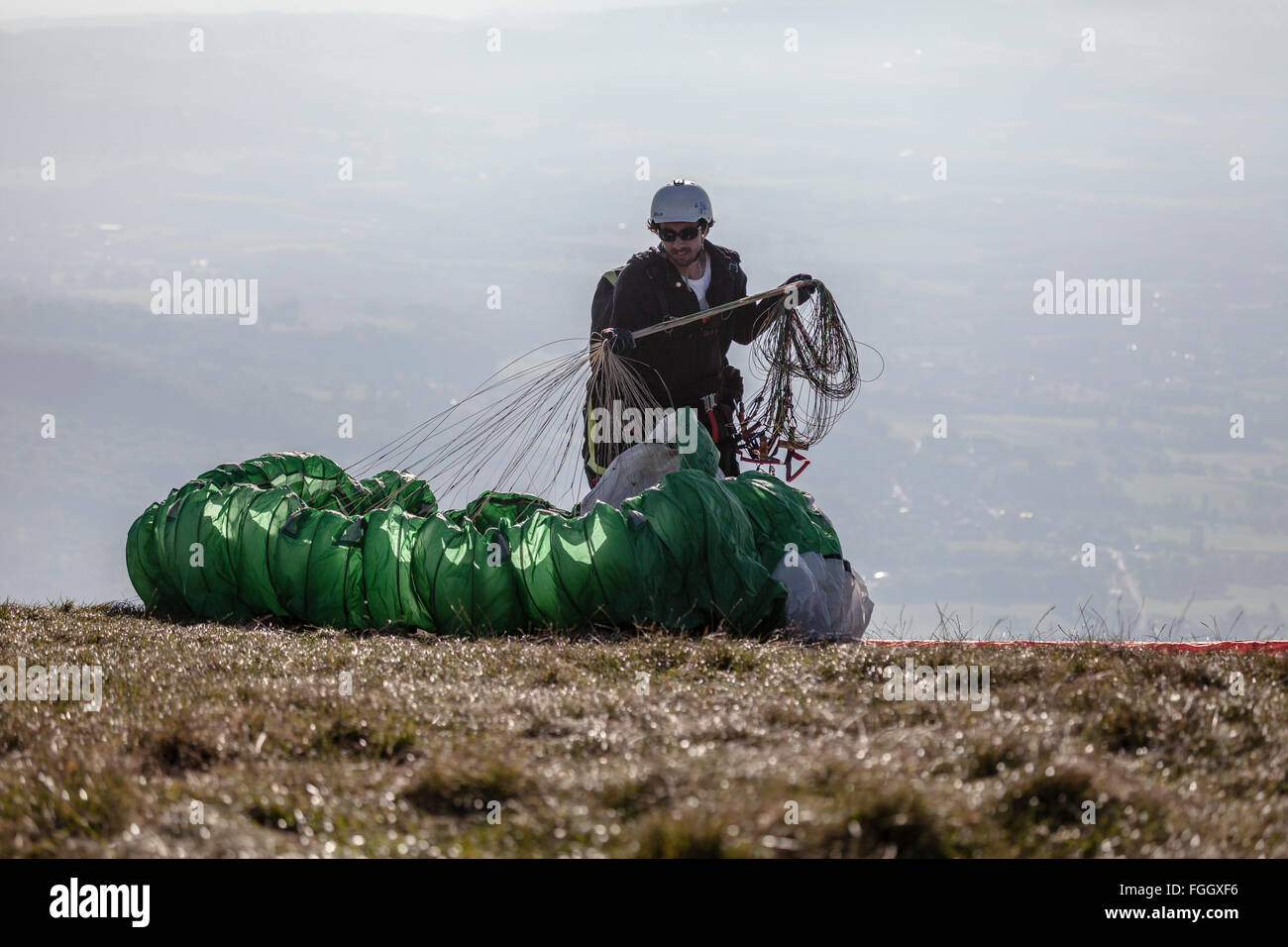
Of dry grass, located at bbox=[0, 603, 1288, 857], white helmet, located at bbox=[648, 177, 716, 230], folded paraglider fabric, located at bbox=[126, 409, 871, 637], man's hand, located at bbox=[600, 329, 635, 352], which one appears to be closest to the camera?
dry grass, located at bbox=[0, 603, 1288, 857]

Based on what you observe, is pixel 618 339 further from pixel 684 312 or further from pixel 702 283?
pixel 702 283

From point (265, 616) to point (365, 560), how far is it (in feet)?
2.77

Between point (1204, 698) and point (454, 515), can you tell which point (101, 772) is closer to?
point (1204, 698)

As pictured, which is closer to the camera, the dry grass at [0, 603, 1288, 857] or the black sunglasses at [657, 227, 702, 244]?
the dry grass at [0, 603, 1288, 857]

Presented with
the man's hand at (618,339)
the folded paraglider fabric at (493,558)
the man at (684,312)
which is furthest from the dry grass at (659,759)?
the man at (684,312)

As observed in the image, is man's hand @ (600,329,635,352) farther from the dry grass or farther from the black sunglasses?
the dry grass

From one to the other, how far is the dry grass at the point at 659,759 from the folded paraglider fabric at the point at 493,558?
1.13 m

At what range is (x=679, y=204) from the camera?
894 centimetres

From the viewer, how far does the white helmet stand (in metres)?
8.92

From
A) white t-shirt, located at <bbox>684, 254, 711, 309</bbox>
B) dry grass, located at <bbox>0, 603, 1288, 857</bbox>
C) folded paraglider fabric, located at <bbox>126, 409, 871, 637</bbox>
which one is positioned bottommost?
dry grass, located at <bbox>0, 603, 1288, 857</bbox>

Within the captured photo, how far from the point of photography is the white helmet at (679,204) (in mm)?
8922

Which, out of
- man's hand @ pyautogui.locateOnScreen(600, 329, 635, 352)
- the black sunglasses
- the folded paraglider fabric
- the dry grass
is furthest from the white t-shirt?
the dry grass

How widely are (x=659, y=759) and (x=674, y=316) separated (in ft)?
18.1
